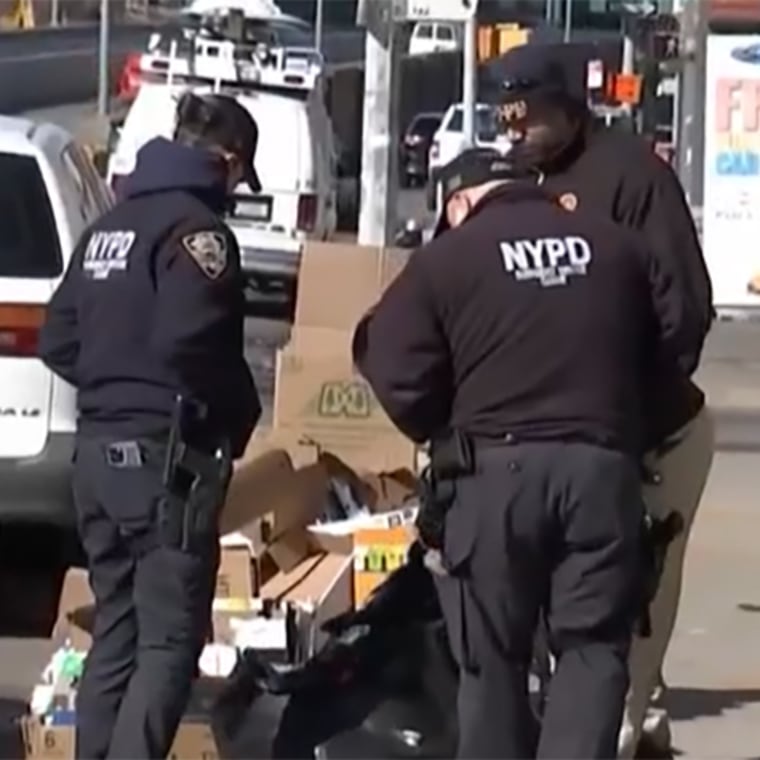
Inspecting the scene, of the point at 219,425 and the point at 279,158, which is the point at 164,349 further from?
the point at 279,158

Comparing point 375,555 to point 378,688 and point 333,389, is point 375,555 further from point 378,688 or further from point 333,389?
point 333,389

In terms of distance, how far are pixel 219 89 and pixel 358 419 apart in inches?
511

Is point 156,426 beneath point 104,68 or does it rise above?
above

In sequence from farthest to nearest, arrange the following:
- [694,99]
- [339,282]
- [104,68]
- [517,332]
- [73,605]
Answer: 1. [104,68]
2. [694,99]
3. [339,282]
4. [73,605]
5. [517,332]

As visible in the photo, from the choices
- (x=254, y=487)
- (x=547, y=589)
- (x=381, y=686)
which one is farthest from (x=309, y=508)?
(x=547, y=589)

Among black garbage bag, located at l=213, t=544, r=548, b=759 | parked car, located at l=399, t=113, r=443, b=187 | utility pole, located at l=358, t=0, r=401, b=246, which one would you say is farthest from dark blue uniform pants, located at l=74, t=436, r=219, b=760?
parked car, located at l=399, t=113, r=443, b=187

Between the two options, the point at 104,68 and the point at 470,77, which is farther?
the point at 104,68

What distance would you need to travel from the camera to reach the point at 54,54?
4522 cm

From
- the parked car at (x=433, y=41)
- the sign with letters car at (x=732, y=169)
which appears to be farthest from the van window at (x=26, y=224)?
the parked car at (x=433, y=41)

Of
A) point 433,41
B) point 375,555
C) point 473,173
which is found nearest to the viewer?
point 473,173

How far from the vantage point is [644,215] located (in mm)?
7199

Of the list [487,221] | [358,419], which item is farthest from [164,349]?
[358,419]

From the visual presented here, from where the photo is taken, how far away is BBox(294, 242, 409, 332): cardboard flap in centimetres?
1027

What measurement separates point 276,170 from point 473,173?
14.8 metres
